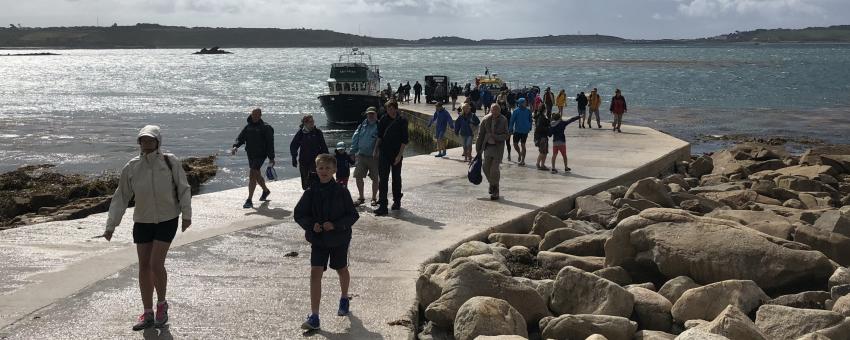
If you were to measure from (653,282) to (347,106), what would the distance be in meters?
33.5

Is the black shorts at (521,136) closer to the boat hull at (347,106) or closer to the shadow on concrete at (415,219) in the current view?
the shadow on concrete at (415,219)

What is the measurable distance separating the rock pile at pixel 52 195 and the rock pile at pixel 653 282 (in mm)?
8444

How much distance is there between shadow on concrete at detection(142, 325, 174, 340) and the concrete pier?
2cm

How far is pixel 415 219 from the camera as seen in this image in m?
11.4

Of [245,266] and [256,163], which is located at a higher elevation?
[256,163]

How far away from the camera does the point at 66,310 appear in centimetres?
734

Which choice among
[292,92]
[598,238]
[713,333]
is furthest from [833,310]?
[292,92]

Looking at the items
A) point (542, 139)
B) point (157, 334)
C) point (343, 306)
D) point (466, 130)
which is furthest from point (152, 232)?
point (466, 130)

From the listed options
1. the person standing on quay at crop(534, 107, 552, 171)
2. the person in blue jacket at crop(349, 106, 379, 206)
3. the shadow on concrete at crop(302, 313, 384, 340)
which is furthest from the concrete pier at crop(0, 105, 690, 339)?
the person standing on quay at crop(534, 107, 552, 171)

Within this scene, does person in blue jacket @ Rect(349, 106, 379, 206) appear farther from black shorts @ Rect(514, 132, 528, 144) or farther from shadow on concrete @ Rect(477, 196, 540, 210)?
black shorts @ Rect(514, 132, 528, 144)

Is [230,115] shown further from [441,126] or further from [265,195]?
[265,195]

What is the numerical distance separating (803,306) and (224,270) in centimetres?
502

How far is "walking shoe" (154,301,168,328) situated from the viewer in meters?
6.89

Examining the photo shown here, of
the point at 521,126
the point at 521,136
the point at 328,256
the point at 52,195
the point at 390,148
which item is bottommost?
the point at 52,195
